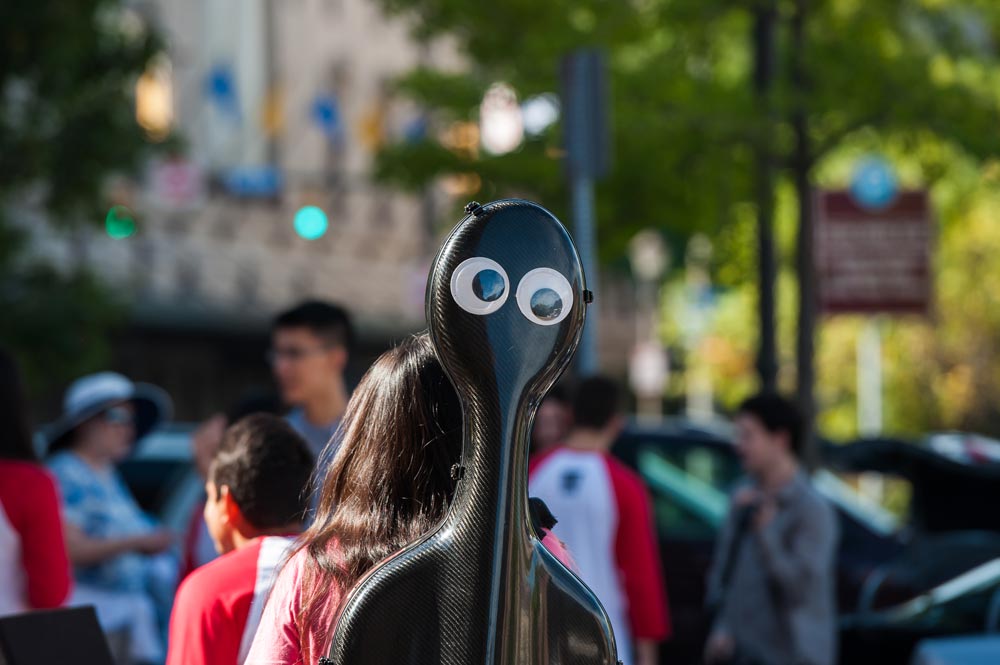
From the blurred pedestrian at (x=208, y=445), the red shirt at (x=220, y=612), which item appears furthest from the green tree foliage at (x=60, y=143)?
the red shirt at (x=220, y=612)

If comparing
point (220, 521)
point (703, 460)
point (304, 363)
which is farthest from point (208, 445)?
point (703, 460)

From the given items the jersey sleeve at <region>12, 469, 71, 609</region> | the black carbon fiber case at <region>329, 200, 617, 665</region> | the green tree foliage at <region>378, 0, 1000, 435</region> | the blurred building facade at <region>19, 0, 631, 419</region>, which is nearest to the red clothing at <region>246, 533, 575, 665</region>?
the black carbon fiber case at <region>329, 200, 617, 665</region>

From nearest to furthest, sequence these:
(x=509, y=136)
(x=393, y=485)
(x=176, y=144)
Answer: (x=393, y=485) < (x=176, y=144) < (x=509, y=136)

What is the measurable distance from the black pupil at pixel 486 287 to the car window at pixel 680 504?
277 inches

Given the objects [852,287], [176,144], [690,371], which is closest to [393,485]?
[852,287]

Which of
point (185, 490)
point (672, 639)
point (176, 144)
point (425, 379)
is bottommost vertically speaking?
point (672, 639)

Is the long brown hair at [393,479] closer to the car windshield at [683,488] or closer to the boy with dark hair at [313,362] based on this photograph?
the boy with dark hair at [313,362]

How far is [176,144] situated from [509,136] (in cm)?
278

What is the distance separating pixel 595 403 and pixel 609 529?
1.72 ft

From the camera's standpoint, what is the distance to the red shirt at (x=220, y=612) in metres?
2.77

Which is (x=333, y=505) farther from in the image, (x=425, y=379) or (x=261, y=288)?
(x=261, y=288)

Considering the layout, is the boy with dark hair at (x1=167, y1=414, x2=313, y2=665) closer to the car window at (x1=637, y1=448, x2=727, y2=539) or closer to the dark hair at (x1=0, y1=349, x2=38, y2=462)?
the dark hair at (x1=0, y1=349, x2=38, y2=462)

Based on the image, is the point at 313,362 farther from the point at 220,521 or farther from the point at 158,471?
the point at 158,471

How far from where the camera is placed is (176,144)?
12.5 m
